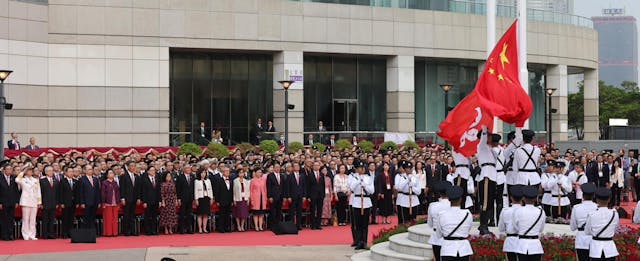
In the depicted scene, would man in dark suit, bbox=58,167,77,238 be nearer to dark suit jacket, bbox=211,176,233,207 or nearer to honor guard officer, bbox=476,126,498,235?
dark suit jacket, bbox=211,176,233,207

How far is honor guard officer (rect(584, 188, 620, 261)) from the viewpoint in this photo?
14.4 m

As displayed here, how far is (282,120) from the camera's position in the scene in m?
48.3

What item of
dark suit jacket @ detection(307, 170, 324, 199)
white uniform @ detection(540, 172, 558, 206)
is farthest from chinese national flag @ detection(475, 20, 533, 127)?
dark suit jacket @ detection(307, 170, 324, 199)

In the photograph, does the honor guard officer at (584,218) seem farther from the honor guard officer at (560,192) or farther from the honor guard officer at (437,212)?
the honor guard officer at (560,192)

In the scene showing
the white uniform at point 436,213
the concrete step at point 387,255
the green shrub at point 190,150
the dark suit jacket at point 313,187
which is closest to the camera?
the white uniform at point 436,213

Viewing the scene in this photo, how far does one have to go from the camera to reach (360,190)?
21.8 metres

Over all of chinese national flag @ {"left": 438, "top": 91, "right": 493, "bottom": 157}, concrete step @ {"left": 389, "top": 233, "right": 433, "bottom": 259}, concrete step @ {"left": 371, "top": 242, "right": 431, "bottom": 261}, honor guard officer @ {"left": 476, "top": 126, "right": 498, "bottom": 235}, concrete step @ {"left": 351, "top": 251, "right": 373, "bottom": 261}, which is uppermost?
chinese national flag @ {"left": 438, "top": 91, "right": 493, "bottom": 157}

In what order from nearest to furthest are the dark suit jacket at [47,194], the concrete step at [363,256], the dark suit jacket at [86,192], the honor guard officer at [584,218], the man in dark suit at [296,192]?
the honor guard officer at [584,218] → the concrete step at [363,256] → the dark suit jacket at [47,194] → the dark suit jacket at [86,192] → the man in dark suit at [296,192]

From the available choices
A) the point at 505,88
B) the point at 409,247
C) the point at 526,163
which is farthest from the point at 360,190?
the point at 526,163

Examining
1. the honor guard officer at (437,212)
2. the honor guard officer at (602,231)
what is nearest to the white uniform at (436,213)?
the honor guard officer at (437,212)

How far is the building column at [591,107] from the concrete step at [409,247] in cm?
4321

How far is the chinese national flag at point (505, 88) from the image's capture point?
1894 cm

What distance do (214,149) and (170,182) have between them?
30.2 feet

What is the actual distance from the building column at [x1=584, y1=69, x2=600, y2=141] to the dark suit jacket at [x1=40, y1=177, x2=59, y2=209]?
142ft
